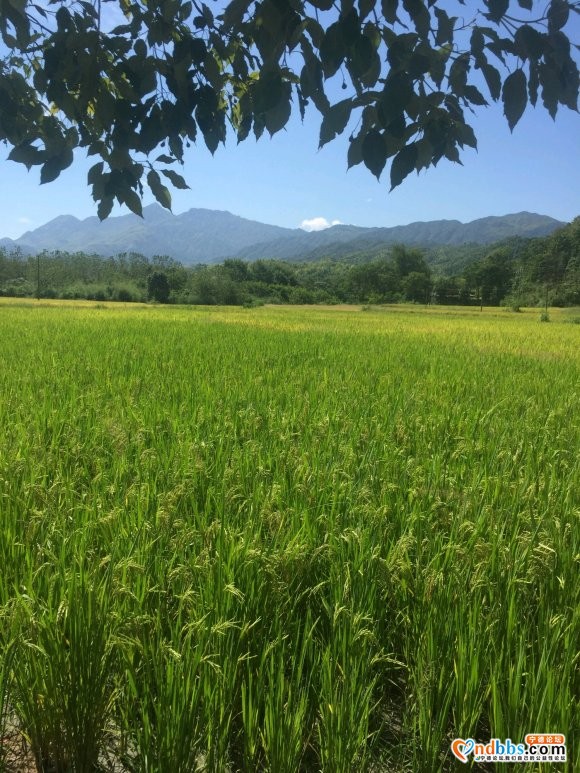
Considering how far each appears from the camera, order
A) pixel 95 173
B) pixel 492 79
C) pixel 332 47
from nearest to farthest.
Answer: pixel 332 47 < pixel 492 79 < pixel 95 173

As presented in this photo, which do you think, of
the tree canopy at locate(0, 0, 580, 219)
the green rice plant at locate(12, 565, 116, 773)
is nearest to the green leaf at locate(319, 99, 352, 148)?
the tree canopy at locate(0, 0, 580, 219)

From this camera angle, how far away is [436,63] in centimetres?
142

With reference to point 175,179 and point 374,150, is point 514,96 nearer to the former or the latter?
point 374,150

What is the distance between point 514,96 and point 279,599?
153 centimetres

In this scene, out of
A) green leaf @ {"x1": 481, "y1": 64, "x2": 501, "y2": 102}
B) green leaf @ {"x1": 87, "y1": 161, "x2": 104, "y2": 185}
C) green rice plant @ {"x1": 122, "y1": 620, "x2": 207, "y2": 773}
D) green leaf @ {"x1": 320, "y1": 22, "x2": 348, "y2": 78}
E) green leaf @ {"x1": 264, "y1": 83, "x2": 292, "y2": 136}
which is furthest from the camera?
green leaf @ {"x1": 87, "y1": 161, "x2": 104, "y2": 185}

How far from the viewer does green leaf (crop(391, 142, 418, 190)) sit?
1.41m

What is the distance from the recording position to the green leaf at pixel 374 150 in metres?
1.40

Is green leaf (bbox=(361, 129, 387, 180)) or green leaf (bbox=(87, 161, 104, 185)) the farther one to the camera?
green leaf (bbox=(87, 161, 104, 185))

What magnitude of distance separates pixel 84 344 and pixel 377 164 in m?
8.75

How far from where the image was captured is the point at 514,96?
1.32 m

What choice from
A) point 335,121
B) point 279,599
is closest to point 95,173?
point 335,121

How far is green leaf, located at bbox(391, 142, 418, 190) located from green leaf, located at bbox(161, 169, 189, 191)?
2.27 ft

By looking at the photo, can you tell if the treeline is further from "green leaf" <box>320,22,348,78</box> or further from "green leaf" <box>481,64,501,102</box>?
"green leaf" <box>320,22,348,78</box>

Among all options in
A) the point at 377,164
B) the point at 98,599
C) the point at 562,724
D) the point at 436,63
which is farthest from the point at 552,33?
the point at 98,599
